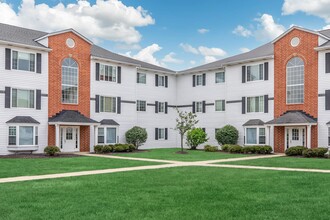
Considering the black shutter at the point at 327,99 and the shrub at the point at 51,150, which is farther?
the black shutter at the point at 327,99

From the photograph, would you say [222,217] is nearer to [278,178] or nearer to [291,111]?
[278,178]

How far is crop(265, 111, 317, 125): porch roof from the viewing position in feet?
92.8

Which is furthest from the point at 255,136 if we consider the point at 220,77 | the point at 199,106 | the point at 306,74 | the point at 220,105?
the point at 199,106

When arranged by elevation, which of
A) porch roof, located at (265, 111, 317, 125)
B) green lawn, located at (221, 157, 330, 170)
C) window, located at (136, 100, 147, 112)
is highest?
window, located at (136, 100, 147, 112)

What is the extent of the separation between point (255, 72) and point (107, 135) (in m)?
14.4

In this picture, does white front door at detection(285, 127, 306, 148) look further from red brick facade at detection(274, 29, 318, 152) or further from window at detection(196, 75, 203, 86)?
window at detection(196, 75, 203, 86)

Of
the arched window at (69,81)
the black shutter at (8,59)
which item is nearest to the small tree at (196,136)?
the arched window at (69,81)

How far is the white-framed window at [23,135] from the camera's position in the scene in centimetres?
2711

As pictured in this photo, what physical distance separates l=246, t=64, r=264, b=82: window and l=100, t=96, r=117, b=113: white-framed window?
12435mm

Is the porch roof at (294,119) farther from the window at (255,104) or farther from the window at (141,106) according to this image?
the window at (141,106)

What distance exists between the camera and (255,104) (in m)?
33.1

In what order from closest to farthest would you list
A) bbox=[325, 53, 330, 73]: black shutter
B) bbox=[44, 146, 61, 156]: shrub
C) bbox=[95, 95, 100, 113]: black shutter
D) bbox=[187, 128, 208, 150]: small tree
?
1. bbox=[44, 146, 61, 156]: shrub
2. bbox=[325, 53, 330, 73]: black shutter
3. bbox=[95, 95, 100, 113]: black shutter
4. bbox=[187, 128, 208, 150]: small tree

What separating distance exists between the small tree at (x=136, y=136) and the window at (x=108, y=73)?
Answer: 4948mm

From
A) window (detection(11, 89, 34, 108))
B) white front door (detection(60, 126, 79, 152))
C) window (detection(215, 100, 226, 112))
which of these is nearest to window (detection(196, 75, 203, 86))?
window (detection(215, 100, 226, 112))
